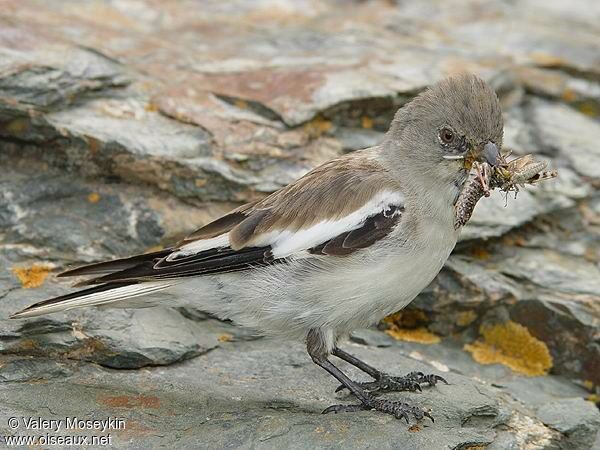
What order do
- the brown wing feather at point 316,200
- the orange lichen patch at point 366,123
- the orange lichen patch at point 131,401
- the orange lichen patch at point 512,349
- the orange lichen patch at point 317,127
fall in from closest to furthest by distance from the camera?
1. the orange lichen patch at point 131,401
2. the brown wing feather at point 316,200
3. the orange lichen patch at point 512,349
4. the orange lichen patch at point 317,127
5. the orange lichen patch at point 366,123

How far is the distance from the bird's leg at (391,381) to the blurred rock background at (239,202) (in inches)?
3.8

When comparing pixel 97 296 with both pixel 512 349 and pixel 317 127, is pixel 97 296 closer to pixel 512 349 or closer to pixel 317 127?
pixel 317 127

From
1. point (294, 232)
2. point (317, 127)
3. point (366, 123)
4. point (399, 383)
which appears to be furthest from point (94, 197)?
point (399, 383)

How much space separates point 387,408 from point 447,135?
1.64 m

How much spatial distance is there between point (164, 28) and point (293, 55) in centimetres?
139

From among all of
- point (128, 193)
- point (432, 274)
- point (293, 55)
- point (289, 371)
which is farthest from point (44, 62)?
point (432, 274)

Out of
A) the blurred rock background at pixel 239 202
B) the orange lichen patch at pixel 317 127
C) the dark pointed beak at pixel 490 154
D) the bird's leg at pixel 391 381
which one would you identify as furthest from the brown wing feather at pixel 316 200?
the orange lichen patch at pixel 317 127

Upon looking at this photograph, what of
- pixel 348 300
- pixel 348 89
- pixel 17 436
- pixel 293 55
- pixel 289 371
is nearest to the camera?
pixel 17 436

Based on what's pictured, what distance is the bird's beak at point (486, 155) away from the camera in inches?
217

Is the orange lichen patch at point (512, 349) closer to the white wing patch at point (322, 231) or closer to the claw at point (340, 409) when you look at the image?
the claw at point (340, 409)

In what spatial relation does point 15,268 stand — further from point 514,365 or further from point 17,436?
point 514,365

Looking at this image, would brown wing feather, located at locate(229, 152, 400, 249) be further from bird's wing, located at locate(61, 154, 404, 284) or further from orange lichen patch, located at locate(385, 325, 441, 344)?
orange lichen patch, located at locate(385, 325, 441, 344)

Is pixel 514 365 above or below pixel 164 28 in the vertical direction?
below

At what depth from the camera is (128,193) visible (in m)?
7.04
